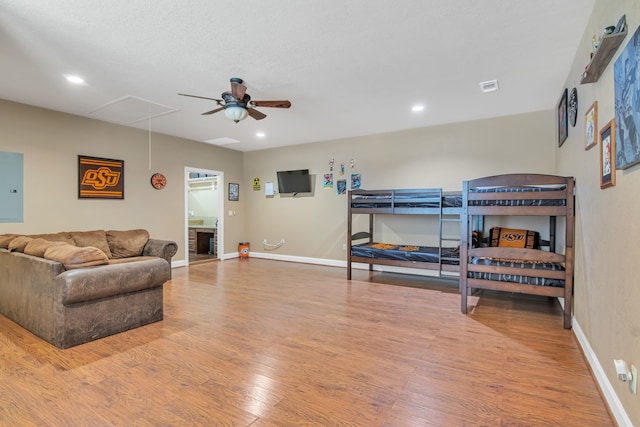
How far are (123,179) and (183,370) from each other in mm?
4495

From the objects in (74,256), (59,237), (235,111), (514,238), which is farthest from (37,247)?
(514,238)

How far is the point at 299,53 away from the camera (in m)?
3.09

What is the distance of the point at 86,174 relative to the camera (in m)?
5.21

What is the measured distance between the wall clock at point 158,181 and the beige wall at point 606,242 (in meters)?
6.36

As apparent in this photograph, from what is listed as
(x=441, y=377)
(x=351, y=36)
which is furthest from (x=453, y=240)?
(x=351, y=36)

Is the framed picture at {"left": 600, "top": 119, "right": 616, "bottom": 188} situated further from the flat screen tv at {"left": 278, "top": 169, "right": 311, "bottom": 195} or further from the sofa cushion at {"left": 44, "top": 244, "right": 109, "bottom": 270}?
the flat screen tv at {"left": 278, "top": 169, "right": 311, "bottom": 195}

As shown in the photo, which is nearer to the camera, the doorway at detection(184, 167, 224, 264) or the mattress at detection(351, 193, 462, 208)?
the mattress at detection(351, 193, 462, 208)

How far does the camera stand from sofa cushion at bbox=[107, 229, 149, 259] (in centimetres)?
513

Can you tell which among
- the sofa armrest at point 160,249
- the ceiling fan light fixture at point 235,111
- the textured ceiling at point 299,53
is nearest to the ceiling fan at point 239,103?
the ceiling fan light fixture at point 235,111

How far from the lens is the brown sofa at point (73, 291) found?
2729 millimetres

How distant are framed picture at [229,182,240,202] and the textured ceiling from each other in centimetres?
303

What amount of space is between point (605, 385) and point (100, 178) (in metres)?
6.60

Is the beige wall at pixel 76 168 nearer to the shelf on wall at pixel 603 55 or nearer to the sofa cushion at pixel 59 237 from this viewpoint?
the sofa cushion at pixel 59 237

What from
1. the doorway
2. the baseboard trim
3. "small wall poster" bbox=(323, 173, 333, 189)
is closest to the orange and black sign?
the doorway
